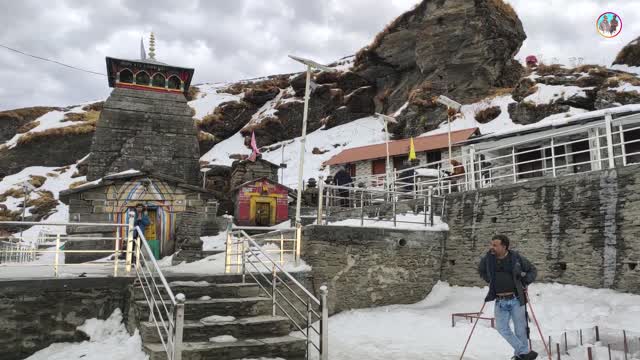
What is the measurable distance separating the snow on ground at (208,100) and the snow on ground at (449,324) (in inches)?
2016

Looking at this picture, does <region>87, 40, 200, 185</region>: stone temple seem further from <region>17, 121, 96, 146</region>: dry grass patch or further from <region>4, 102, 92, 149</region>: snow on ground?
<region>4, 102, 92, 149</region>: snow on ground

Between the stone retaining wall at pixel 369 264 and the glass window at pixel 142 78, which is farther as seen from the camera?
the glass window at pixel 142 78

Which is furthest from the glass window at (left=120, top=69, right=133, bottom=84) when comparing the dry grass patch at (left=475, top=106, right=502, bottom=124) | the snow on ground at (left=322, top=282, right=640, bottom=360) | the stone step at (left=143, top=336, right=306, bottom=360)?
the dry grass patch at (left=475, top=106, right=502, bottom=124)

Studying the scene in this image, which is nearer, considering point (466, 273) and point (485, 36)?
point (466, 273)

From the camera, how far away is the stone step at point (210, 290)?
307 inches

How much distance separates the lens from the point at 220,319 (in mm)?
7184

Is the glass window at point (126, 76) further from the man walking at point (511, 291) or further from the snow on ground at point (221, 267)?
the man walking at point (511, 291)

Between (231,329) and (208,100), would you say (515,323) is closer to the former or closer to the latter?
(231,329)

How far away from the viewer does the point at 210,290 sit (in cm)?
802

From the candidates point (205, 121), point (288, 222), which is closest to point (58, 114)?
point (205, 121)

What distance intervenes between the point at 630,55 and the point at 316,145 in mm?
28862

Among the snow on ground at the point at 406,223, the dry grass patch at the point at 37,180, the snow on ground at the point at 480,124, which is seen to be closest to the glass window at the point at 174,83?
the snow on ground at the point at 406,223

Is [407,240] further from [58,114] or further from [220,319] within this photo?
[58,114]

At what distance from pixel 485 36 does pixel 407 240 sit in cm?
3566
